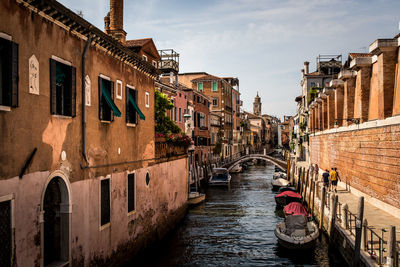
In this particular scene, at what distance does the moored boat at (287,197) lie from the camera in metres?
22.1

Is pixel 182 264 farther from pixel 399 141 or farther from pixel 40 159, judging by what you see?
pixel 399 141

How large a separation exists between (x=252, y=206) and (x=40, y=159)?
63.3 ft

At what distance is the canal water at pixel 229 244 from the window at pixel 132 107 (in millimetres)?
4528

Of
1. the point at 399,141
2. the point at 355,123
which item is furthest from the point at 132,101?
the point at 355,123

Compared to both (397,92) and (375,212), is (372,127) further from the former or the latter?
(375,212)

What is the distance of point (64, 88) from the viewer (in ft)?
28.2

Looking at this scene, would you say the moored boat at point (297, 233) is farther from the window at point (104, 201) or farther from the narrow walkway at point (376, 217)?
Result: the window at point (104, 201)

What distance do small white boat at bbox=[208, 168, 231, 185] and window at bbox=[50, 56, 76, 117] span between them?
26.6 metres

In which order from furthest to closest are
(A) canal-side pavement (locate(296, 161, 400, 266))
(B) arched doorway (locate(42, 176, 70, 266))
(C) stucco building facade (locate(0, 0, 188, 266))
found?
(A) canal-side pavement (locate(296, 161, 400, 266)), (B) arched doorway (locate(42, 176, 70, 266)), (C) stucco building facade (locate(0, 0, 188, 266))

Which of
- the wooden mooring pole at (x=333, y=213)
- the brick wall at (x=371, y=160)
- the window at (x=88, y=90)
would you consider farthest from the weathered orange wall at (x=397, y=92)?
the window at (x=88, y=90)

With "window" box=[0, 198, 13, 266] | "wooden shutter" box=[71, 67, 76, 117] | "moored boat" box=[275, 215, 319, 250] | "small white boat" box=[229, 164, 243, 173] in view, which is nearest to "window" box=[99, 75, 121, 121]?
"wooden shutter" box=[71, 67, 76, 117]

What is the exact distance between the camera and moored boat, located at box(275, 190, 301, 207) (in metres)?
22.1

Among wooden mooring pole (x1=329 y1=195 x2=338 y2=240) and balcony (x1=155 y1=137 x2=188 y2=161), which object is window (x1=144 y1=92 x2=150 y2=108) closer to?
balcony (x1=155 y1=137 x2=188 y2=161)

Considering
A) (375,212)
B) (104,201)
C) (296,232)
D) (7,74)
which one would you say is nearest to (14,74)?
(7,74)
